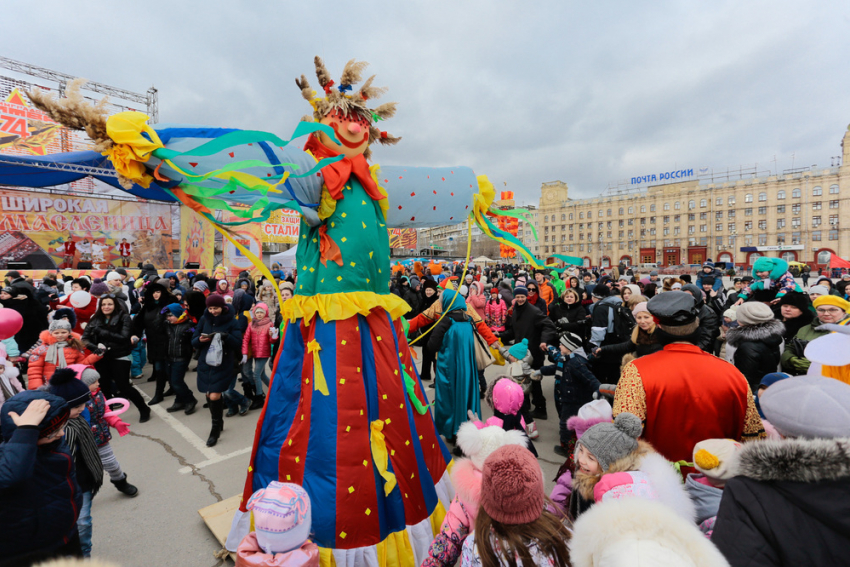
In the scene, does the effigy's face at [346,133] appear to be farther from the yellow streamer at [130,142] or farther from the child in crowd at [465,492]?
the child in crowd at [465,492]

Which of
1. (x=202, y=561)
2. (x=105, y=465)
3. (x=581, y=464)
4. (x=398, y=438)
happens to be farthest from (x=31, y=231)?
(x=581, y=464)

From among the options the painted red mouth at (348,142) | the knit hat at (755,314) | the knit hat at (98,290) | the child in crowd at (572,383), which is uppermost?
the painted red mouth at (348,142)

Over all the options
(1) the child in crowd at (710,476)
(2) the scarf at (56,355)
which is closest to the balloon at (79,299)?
(2) the scarf at (56,355)

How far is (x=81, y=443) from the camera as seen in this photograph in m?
2.55

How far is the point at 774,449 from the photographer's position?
1.06 metres

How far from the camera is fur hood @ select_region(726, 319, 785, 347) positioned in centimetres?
360

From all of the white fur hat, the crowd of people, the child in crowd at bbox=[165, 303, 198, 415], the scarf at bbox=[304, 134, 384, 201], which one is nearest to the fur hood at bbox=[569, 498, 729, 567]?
the crowd of people

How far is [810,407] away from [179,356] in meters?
5.92

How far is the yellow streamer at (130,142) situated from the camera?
1566 mm

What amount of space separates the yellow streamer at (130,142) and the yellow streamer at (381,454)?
1667 mm

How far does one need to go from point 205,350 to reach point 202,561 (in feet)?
8.14

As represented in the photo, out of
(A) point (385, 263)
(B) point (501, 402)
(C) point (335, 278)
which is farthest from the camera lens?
(B) point (501, 402)

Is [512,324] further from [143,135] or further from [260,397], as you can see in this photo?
[143,135]

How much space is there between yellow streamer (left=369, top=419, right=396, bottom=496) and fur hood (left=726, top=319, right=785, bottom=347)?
355 cm
